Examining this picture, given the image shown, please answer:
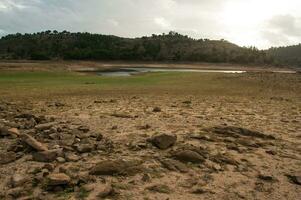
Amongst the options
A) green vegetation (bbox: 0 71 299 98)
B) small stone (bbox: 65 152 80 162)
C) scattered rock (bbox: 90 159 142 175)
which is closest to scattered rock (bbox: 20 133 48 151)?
small stone (bbox: 65 152 80 162)

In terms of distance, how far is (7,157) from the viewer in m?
8.41

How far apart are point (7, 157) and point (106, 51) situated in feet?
331

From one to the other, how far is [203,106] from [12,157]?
944 cm

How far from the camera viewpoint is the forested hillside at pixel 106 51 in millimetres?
107000

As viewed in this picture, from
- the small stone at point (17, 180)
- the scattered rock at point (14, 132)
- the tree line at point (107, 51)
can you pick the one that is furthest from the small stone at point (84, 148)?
the tree line at point (107, 51)

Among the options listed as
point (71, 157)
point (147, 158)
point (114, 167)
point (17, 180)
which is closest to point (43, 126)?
point (71, 157)

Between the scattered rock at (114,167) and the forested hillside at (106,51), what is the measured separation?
92855 mm

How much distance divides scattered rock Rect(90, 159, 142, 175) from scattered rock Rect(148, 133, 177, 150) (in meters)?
1.18

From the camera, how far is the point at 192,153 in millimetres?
8539

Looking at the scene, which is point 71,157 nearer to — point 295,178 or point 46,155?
point 46,155

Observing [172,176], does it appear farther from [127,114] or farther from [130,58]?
[130,58]

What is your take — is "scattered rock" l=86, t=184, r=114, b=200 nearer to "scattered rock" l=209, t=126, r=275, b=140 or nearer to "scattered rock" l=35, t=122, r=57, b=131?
"scattered rock" l=35, t=122, r=57, b=131

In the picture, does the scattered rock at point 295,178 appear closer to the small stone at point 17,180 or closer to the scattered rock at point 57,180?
the scattered rock at point 57,180

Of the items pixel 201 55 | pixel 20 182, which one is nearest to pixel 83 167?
pixel 20 182
